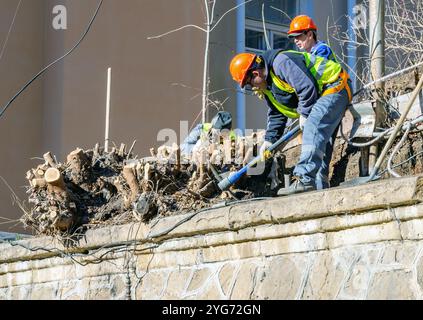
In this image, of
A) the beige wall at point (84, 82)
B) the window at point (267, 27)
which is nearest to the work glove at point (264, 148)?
the beige wall at point (84, 82)

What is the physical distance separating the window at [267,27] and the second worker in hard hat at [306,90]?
26.3 ft

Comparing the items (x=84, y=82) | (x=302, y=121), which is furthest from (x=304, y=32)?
(x=84, y=82)

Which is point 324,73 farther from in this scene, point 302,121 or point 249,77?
point 249,77

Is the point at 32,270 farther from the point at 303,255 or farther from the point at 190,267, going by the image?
the point at 303,255

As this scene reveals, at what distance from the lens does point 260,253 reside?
→ 22.7ft

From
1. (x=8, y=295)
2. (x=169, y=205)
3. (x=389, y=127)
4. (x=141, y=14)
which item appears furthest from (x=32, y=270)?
(x=141, y=14)

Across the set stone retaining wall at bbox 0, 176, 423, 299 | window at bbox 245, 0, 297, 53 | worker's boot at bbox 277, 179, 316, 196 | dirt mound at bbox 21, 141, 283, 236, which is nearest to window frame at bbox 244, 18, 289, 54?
window at bbox 245, 0, 297, 53

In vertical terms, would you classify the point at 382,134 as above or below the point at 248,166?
above

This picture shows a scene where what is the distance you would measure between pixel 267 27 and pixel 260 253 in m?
9.74

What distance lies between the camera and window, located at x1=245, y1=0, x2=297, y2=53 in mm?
Result: 16203

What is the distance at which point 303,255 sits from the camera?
6578 millimetres

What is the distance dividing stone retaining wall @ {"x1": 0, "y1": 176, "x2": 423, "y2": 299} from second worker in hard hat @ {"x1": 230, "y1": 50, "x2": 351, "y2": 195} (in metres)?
0.76

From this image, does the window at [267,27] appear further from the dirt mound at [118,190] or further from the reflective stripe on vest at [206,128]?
the dirt mound at [118,190]

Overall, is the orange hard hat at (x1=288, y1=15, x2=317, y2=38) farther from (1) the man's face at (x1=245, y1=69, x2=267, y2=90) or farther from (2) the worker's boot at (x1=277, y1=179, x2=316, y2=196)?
(2) the worker's boot at (x1=277, y1=179, x2=316, y2=196)
